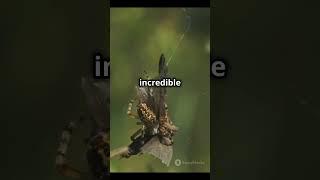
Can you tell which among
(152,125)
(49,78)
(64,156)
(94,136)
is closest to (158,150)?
(152,125)

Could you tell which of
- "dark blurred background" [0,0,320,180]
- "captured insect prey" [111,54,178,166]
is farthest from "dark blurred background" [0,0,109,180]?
"captured insect prey" [111,54,178,166]

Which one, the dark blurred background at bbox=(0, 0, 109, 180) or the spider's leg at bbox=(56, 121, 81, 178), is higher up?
the dark blurred background at bbox=(0, 0, 109, 180)

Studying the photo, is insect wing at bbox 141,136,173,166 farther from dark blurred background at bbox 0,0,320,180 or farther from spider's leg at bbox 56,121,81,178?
spider's leg at bbox 56,121,81,178

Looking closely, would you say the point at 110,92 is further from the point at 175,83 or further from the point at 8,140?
the point at 8,140

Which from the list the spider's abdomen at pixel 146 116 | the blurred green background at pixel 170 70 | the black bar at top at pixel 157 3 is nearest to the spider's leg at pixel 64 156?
the blurred green background at pixel 170 70

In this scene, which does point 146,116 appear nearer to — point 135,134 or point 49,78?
point 135,134

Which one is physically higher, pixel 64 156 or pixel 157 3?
pixel 157 3
